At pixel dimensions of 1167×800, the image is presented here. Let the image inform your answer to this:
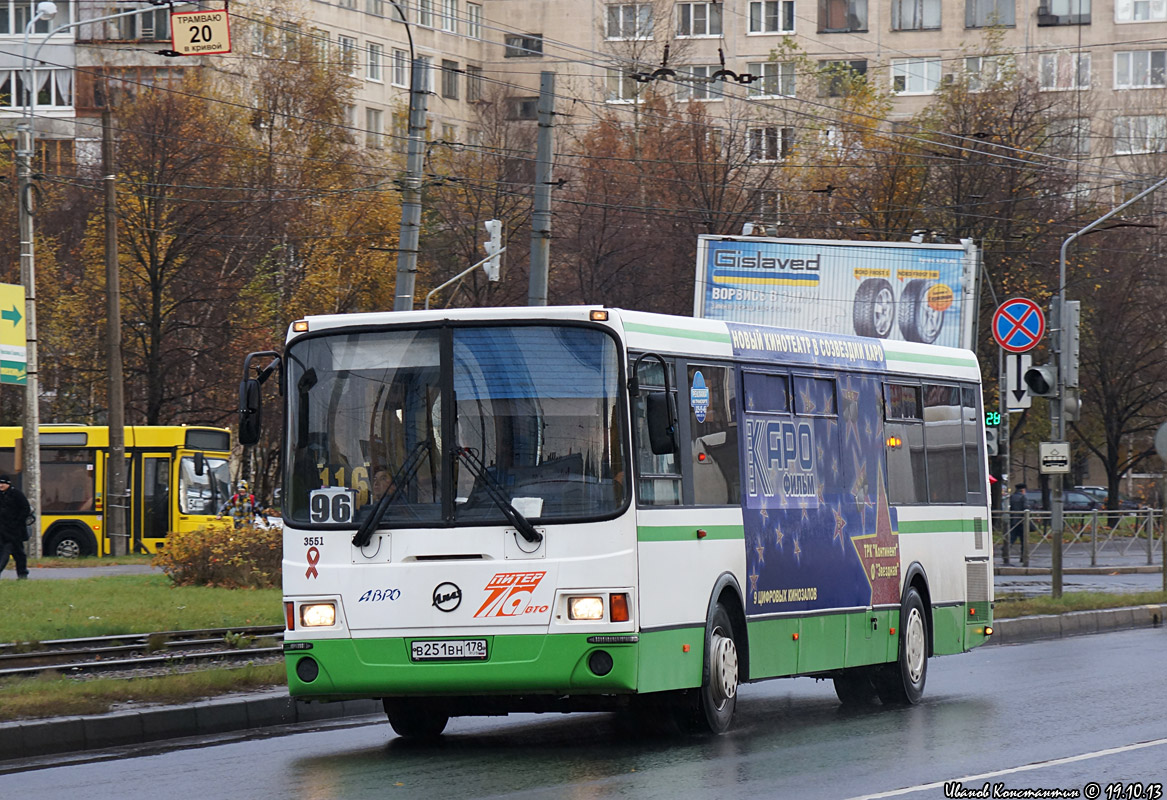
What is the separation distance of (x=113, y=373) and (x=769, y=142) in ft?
119

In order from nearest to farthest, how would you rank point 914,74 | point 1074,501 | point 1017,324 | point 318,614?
point 318,614 < point 1017,324 < point 1074,501 < point 914,74

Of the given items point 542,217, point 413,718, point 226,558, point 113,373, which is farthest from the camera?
point 113,373

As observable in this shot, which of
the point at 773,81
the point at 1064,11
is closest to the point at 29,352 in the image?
the point at 773,81

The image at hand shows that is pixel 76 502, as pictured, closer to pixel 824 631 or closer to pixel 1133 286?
pixel 824 631

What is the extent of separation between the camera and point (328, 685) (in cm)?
1112

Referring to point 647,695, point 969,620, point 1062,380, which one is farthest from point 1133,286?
point 647,695

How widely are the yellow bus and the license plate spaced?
29.6 metres

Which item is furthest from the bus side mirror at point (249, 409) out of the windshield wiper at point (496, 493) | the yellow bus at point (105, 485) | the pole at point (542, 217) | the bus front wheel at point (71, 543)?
the bus front wheel at point (71, 543)

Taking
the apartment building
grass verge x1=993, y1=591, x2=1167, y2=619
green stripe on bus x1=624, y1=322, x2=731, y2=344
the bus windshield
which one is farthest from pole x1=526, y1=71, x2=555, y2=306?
the apartment building

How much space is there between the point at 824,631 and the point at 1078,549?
2776cm

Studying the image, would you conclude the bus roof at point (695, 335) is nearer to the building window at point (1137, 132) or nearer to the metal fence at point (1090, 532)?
the metal fence at point (1090, 532)

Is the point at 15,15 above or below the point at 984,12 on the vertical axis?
below

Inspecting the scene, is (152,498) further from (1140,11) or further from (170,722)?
(1140,11)

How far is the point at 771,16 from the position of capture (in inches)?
3228
